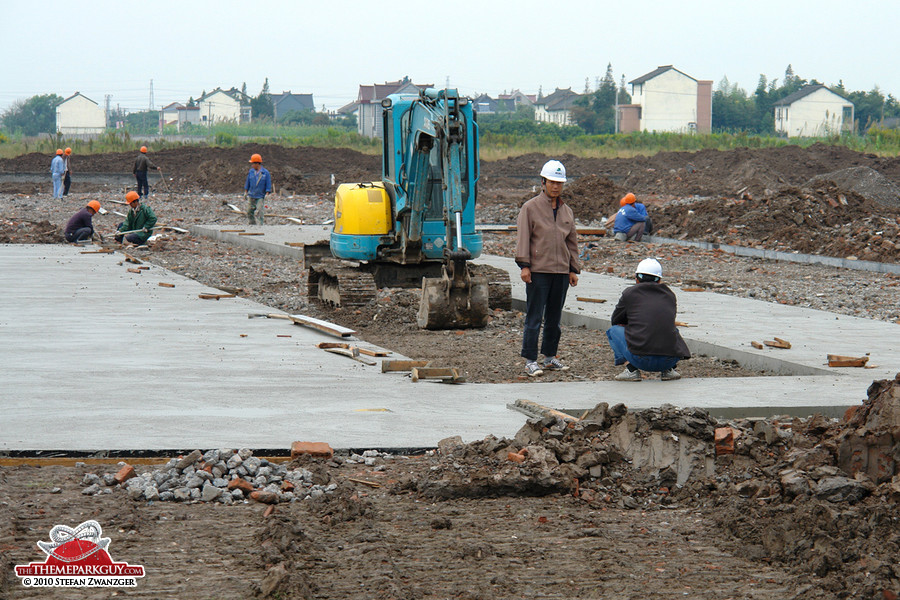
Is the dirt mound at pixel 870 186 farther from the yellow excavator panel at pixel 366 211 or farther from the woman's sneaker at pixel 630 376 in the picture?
the woman's sneaker at pixel 630 376

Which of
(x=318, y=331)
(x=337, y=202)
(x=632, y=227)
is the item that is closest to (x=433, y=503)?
(x=318, y=331)

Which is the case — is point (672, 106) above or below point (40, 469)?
above

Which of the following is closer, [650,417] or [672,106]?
[650,417]

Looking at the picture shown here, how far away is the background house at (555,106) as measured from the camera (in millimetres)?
133750

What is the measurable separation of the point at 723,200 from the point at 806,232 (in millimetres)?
5067

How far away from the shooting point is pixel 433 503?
5418 millimetres

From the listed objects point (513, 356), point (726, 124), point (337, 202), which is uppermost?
point (726, 124)

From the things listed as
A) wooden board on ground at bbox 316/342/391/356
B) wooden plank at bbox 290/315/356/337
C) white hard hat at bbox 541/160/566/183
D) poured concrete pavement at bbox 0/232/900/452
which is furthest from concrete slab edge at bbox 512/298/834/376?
wooden plank at bbox 290/315/356/337

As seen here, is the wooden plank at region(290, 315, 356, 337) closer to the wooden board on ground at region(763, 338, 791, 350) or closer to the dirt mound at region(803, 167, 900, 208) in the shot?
the wooden board on ground at region(763, 338, 791, 350)

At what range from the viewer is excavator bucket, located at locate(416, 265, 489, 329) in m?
12.2

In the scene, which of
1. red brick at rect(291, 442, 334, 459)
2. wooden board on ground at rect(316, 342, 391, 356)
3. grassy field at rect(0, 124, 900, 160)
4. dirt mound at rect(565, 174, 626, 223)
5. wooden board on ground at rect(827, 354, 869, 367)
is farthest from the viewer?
grassy field at rect(0, 124, 900, 160)

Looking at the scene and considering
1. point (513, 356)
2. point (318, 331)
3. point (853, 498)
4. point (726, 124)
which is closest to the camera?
point (853, 498)

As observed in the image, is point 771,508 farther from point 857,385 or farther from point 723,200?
point 723,200
